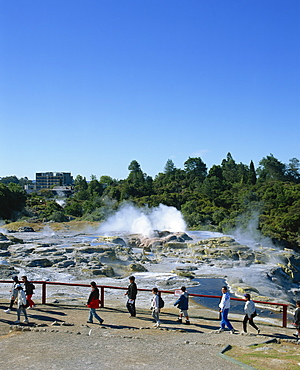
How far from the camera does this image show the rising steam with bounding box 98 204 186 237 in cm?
6003

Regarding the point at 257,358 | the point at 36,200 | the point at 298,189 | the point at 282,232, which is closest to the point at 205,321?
the point at 257,358

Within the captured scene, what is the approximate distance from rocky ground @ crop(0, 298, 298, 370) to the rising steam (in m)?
42.8

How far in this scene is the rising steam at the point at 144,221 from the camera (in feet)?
197

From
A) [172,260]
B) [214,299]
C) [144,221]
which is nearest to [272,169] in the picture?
[144,221]

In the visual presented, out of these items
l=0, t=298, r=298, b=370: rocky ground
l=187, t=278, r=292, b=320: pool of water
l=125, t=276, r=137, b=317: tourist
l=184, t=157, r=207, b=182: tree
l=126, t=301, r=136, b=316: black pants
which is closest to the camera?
l=0, t=298, r=298, b=370: rocky ground

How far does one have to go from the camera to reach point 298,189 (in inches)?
2783

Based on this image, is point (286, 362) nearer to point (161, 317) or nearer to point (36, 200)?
point (161, 317)

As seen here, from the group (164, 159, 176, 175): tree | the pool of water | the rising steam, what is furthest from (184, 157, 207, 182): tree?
the pool of water

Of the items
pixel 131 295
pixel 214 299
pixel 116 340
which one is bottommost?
pixel 214 299

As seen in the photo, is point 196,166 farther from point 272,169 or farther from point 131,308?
point 131,308

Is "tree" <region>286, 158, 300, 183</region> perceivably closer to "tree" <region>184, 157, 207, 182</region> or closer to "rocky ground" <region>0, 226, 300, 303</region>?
"tree" <region>184, 157, 207, 182</region>

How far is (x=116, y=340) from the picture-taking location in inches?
436

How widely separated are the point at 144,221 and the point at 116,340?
2001 inches

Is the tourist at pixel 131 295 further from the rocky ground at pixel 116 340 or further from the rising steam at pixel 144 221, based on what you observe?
the rising steam at pixel 144 221
